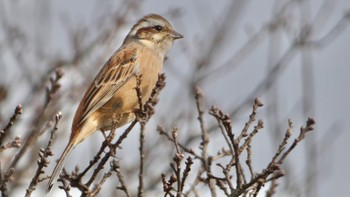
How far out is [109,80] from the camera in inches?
245

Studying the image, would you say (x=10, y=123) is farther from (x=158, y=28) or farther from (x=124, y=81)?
(x=158, y=28)

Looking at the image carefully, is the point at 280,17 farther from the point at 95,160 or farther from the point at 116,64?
the point at 95,160

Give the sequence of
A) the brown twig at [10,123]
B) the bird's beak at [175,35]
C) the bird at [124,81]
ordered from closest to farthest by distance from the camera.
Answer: the brown twig at [10,123] → the bird at [124,81] → the bird's beak at [175,35]

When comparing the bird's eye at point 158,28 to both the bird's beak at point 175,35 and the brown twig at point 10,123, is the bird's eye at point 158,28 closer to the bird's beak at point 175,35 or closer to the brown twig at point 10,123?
the bird's beak at point 175,35

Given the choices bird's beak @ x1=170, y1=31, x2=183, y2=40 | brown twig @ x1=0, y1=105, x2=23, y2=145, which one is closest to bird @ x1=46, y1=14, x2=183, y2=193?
bird's beak @ x1=170, y1=31, x2=183, y2=40

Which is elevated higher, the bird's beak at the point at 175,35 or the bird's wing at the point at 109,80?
the bird's beak at the point at 175,35

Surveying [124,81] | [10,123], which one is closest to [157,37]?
[124,81]

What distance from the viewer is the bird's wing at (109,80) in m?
5.92

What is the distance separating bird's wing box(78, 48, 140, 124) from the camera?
592 centimetres

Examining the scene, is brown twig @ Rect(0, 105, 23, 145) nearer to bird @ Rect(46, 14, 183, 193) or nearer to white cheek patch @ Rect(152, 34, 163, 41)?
bird @ Rect(46, 14, 183, 193)

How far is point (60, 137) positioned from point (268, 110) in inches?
107

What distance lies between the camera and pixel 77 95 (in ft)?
26.9

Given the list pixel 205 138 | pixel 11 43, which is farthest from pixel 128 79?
pixel 11 43

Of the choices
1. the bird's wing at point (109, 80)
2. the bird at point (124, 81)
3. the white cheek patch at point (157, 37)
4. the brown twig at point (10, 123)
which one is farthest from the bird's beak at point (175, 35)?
the brown twig at point (10, 123)
